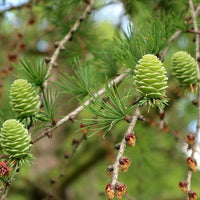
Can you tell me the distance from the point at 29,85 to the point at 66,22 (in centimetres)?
59

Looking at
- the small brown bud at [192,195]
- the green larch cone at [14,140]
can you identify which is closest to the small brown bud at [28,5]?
the green larch cone at [14,140]

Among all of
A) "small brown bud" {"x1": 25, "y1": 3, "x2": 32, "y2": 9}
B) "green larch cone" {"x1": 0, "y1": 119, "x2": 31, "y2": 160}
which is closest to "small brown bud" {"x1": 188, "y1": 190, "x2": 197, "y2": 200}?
"green larch cone" {"x1": 0, "y1": 119, "x2": 31, "y2": 160}

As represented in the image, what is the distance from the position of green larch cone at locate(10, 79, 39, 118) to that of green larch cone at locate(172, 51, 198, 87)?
1.51ft

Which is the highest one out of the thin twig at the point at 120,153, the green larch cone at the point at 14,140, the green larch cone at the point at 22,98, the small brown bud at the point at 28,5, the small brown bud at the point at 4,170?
the small brown bud at the point at 28,5

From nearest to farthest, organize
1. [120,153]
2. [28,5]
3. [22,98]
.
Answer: [120,153] → [22,98] → [28,5]

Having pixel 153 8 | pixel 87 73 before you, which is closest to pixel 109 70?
pixel 87 73

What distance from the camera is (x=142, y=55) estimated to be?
32.1 inches

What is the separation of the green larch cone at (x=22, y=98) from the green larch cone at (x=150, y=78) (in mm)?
328

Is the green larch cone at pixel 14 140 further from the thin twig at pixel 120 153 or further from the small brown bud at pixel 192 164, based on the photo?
the small brown bud at pixel 192 164

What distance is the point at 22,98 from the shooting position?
83 cm

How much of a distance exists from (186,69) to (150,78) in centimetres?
20

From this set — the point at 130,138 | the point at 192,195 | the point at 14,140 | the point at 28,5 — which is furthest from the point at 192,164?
the point at 28,5

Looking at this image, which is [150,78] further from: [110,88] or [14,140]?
Result: [14,140]

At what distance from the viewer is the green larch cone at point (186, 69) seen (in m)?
0.86
